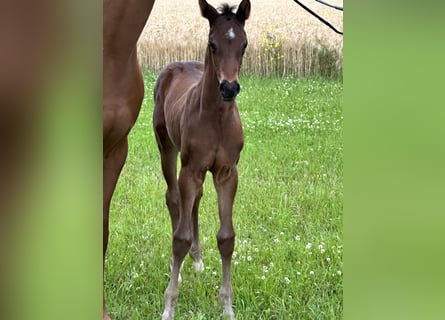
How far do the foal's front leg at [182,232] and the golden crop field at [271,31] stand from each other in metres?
0.40

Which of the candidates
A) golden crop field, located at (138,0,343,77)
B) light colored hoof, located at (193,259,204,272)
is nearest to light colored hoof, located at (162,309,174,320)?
light colored hoof, located at (193,259,204,272)

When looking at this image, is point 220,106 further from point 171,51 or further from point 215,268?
point 215,268

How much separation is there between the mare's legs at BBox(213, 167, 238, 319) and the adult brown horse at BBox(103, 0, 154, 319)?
36cm

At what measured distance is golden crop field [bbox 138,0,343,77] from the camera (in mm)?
1837

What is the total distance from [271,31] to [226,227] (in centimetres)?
66

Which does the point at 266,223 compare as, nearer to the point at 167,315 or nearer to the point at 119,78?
the point at 167,315

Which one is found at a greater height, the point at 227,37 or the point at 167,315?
the point at 227,37

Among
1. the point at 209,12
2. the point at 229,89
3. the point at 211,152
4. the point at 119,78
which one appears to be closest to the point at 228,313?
the point at 211,152

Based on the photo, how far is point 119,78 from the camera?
1.60 m

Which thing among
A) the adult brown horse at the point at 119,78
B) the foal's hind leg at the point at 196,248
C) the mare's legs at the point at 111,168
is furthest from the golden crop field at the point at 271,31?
the foal's hind leg at the point at 196,248

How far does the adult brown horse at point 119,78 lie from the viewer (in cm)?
154

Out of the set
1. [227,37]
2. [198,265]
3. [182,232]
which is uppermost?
[227,37]
